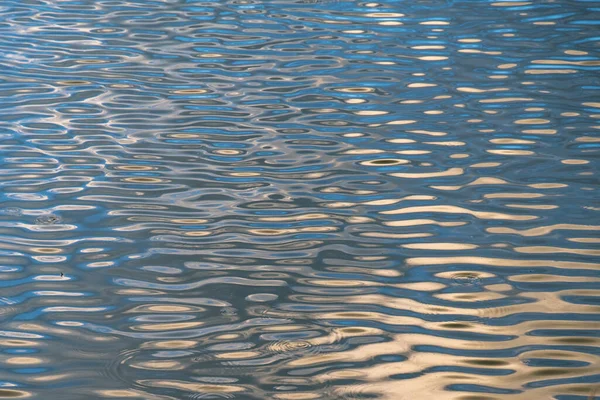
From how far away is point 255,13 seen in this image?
575 centimetres

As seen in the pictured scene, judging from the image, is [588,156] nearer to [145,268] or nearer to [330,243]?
[330,243]

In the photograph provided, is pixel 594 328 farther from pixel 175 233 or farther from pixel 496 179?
pixel 175 233

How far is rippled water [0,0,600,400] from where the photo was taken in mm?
2295

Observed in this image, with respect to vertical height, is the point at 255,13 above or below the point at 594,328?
above

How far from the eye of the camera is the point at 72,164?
3580 millimetres

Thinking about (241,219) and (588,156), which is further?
(588,156)

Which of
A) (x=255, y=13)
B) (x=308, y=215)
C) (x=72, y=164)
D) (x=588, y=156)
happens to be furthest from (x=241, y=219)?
(x=255, y=13)

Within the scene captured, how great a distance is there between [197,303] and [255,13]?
11.6 ft

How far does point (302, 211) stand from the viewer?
125 inches

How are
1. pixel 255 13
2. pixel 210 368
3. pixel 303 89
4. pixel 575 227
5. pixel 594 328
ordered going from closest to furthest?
pixel 210 368 < pixel 594 328 < pixel 575 227 < pixel 303 89 < pixel 255 13

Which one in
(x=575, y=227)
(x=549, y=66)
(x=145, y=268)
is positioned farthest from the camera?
(x=549, y=66)

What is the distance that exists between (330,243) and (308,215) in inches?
9.1

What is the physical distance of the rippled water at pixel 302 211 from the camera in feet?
7.53

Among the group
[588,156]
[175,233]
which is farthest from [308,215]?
[588,156]
